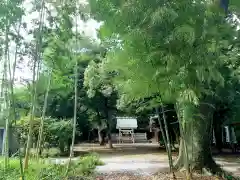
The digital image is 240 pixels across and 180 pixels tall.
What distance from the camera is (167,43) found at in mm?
5348

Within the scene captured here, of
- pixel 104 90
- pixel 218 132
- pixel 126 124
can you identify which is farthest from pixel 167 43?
pixel 126 124

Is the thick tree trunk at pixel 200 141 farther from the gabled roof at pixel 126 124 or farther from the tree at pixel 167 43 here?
the gabled roof at pixel 126 124

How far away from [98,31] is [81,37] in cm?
38

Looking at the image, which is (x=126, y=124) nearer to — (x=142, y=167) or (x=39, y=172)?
(x=142, y=167)

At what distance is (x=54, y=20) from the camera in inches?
225

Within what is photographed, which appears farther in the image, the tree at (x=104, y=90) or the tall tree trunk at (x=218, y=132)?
the tall tree trunk at (x=218, y=132)

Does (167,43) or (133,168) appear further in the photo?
(133,168)

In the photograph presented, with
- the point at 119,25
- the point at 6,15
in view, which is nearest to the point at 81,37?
the point at 119,25

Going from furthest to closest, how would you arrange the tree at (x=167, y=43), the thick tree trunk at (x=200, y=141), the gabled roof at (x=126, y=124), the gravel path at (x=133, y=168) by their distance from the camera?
1. the gabled roof at (x=126, y=124)
2. the gravel path at (x=133, y=168)
3. the thick tree trunk at (x=200, y=141)
4. the tree at (x=167, y=43)

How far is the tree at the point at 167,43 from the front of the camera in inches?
203

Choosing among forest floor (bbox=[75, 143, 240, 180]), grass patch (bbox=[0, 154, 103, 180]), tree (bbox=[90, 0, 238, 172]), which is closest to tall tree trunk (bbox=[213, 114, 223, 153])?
forest floor (bbox=[75, 143, 240, 180])

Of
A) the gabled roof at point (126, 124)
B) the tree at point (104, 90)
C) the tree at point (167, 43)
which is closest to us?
the tree at point (167, 43)

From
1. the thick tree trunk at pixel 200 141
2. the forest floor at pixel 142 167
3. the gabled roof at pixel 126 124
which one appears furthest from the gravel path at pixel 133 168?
the gabled roof at pixel 126 124

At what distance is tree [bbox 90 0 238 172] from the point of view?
5148 mm
